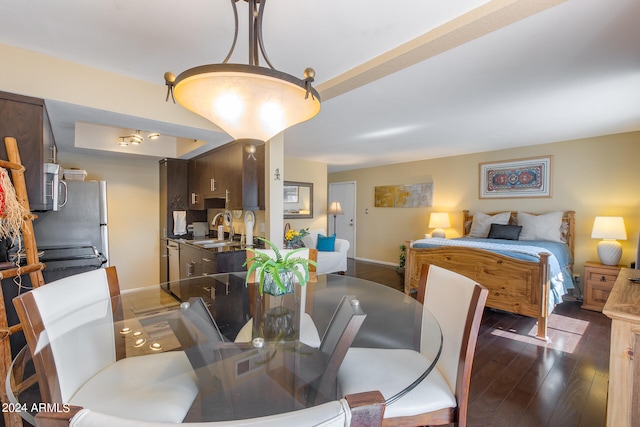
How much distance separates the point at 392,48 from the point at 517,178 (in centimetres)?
411

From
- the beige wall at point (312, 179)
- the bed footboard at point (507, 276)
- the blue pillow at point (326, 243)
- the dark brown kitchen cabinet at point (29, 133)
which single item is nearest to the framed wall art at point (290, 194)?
the beige wall at point (312, 179)

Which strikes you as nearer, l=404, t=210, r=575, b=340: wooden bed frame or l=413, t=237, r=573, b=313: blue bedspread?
l=404, t=210, r=575, b=340: wooden bed frame

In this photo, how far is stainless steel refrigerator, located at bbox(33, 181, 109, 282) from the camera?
2531 mm

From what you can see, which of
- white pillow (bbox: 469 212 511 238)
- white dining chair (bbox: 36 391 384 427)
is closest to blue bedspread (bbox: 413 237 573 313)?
white pillow (bbox: 469 212 511 238)

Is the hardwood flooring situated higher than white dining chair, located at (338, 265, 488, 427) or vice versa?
white dining chair, located at (338, 265, 488, 427)

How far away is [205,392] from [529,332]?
3235 millimetres

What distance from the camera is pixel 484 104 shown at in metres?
2.85

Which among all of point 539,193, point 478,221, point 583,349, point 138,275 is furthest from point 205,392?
point 539,193

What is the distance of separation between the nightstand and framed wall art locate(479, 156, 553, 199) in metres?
1.27

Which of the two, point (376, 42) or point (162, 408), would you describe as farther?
point (376, 42)

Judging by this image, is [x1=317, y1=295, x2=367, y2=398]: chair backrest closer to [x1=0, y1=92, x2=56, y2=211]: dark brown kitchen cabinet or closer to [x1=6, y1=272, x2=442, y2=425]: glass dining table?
[x1=6, y1=272, x2=442, y2=425]: glass dining table

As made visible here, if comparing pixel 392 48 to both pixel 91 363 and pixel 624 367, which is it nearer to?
pixel 624 367

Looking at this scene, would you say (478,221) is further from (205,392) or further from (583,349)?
(205,392)

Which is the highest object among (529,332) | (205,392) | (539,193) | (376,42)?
(376,42)
